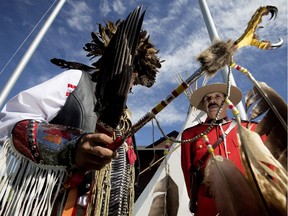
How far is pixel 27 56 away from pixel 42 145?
5.66 metres

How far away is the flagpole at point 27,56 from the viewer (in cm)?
553

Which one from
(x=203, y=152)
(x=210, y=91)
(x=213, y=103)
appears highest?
(x=210, y=91)

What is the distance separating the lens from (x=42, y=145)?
1180mm

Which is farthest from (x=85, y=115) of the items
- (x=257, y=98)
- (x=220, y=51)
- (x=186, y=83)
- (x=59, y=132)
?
(x=257, y=98)

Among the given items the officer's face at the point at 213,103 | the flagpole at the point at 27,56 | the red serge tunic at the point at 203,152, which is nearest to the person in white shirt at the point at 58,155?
the red serge tunic at the point at 203,152

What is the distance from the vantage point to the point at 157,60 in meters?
2.20

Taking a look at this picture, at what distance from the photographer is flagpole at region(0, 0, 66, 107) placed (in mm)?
5527

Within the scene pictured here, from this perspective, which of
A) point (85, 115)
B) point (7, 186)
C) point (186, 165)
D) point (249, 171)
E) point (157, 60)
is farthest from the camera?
point (186, 165)

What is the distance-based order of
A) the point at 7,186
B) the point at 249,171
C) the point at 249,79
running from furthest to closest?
the point at 249,79
the point at 7,186
the point at 249,171

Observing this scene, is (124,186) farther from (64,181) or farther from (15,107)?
(15,107)

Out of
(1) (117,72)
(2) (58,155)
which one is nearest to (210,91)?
(1) (117,72)

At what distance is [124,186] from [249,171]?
0.75 metres

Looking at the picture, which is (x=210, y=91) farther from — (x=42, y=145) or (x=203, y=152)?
(x=42, y=145)

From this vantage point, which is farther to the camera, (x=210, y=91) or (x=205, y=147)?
(x=210, y=91)
